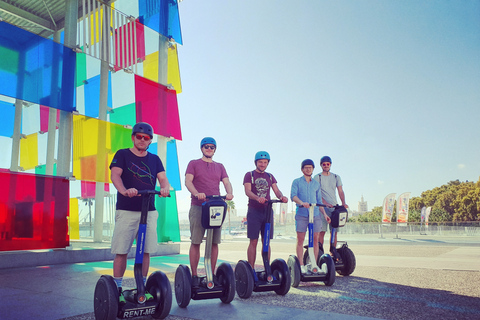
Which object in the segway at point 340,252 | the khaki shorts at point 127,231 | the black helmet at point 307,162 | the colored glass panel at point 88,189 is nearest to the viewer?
the khaki shorts at point 127,231

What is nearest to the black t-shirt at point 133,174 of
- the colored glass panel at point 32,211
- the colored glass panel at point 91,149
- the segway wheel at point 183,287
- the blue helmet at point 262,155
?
the segway wheel at point 183,287

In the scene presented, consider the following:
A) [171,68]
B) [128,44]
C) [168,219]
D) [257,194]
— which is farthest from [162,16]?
[257,194]

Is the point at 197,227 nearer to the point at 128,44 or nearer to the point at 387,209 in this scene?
the point at 128,44

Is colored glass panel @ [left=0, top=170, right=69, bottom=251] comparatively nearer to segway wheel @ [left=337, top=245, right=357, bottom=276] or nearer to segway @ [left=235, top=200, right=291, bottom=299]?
segway @ [left=235, top=200, right=291, bottom=299]

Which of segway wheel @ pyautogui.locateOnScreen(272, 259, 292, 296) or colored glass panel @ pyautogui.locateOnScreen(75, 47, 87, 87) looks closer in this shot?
segway wheel @ pyautogui.locateOnScreen(272, 259, 292, 296)

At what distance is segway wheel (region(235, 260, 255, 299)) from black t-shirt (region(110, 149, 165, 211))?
1564 millimetres

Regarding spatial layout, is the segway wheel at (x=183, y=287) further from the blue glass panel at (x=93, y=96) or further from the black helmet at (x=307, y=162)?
the blue glass panel at (x=93, y=96)

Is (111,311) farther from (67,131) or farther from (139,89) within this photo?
(139,89)

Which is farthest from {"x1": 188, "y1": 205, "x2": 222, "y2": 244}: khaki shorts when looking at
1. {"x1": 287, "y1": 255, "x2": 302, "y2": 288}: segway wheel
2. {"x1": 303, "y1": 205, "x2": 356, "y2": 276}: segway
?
{"x1": 303, "y1": 205, "x2": 356, "y2": 276}: segway

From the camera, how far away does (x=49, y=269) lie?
746 cm

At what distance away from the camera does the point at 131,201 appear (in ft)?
12.0

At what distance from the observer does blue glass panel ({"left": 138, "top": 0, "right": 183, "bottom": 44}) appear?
11555 millimetres

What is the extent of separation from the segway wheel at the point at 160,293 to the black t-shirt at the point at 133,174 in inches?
28.0

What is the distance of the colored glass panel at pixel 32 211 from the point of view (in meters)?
7.58
